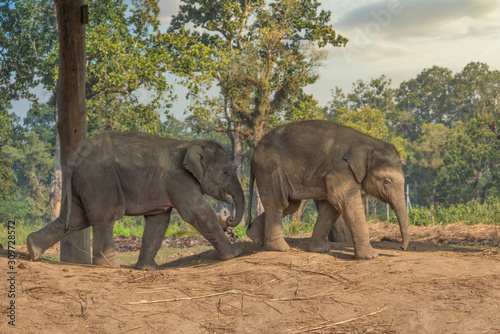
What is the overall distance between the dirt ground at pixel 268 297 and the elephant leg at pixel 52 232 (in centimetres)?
71

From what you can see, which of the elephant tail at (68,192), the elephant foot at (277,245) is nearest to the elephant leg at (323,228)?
the elephant foot at (277,245)

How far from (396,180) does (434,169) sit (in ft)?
151

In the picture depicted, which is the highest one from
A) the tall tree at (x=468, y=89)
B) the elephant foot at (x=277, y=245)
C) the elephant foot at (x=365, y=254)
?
the tall tree at (x=468, y=89)

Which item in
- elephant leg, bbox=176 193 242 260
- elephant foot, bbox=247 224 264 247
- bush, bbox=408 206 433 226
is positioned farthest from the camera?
bush, bbox=408 206 433 226

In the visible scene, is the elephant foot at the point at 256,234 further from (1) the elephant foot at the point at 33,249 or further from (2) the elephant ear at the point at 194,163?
(1) the elephant foot at the point at 33,249

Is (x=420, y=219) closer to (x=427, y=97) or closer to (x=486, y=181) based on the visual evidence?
(x=486, y=181)

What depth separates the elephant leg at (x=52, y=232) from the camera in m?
7.78

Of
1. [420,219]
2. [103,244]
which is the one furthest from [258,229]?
[420,219]

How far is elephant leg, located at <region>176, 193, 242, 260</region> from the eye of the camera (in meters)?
8.25

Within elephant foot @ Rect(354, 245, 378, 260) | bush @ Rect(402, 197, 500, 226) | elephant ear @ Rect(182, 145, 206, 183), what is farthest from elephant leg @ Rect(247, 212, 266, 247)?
bush @ Rect(402, 197, 500, 226)

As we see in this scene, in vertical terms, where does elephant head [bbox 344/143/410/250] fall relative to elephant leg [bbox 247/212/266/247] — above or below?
above

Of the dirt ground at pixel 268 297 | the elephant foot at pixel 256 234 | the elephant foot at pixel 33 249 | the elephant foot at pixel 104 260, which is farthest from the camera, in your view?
the elephant foot at pixel 256 234

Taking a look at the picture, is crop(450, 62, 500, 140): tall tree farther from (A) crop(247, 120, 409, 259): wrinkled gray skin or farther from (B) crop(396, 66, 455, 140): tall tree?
A: (A) crop(247, 120, 409, 259): wrinkled gray skin

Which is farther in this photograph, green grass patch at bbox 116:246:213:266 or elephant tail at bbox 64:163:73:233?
green grass patch at bbox 116:246:213:266
